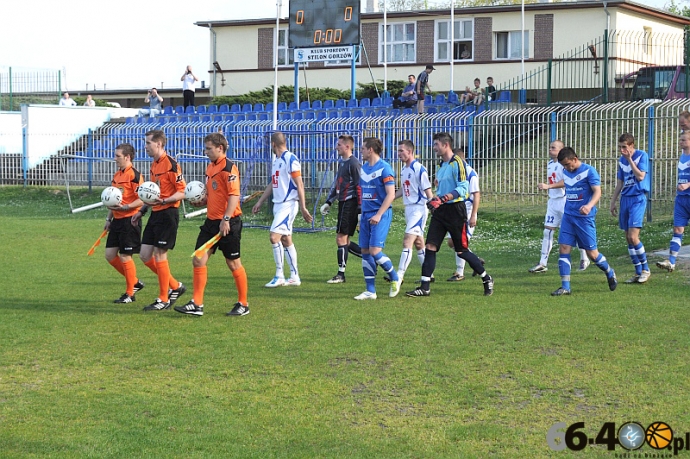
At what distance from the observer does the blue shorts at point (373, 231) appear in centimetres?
1058

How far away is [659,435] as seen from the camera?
18.0 ft

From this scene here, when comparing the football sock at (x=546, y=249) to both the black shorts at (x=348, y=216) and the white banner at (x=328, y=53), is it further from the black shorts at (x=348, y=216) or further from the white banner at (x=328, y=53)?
the white banner at (x=328, y=53)

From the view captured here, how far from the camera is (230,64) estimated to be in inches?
1738

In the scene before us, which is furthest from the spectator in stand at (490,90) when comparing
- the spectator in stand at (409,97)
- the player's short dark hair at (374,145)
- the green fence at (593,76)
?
the player's short dark hair at (374,145)

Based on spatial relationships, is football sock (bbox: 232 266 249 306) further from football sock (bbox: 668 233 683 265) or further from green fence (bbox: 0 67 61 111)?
green fence (bbox: 0 67 61 111)

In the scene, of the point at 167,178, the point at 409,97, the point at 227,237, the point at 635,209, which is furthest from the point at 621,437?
the point at 409,97

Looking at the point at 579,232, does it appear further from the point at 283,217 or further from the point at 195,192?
the point at 195,192

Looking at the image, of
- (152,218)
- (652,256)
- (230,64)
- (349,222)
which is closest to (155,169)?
(152,218)

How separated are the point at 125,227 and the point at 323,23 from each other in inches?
706

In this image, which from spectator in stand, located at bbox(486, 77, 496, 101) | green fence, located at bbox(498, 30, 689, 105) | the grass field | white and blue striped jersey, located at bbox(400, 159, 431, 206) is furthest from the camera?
green fence, located at bbox(498, 30, 689, 105)

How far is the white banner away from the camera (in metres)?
27.3

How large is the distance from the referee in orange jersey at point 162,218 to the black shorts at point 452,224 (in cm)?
304

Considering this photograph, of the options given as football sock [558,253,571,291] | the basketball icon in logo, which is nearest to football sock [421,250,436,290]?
football sock [558,253,571,291]

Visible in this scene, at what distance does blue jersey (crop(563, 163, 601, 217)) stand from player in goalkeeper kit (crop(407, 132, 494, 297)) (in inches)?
49.5
